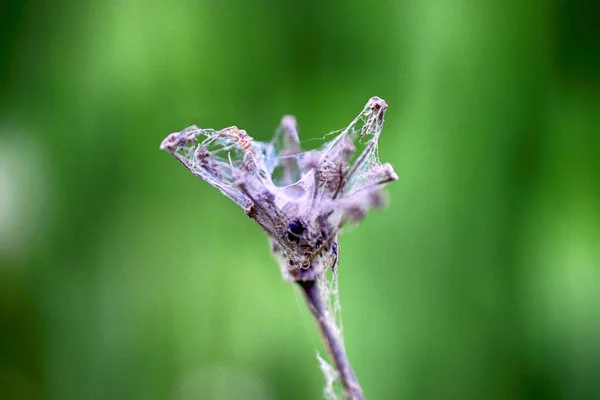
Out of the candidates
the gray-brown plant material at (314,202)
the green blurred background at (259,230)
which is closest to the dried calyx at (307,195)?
the gray-brown plant material at (314,202)

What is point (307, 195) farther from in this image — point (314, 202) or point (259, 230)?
point (259, 230)

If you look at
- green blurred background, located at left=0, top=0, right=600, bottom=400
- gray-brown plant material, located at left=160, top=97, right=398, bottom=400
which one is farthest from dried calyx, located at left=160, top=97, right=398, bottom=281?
green blurred background, located at left=0, top=0, right=600, bottom=400

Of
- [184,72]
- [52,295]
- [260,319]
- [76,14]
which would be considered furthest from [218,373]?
[76,14]

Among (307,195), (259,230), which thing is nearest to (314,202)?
(307,195)

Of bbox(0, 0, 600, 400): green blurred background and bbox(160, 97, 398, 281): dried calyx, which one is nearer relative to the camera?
bbox(160, 97, 398, 281): dried calyx

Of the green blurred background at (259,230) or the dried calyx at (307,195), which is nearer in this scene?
the dried calyx at (307,195)

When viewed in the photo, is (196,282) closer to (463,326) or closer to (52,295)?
(52,295)

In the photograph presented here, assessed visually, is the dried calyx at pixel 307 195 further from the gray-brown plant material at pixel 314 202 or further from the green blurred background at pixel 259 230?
the green blurred background at pixel 259 230

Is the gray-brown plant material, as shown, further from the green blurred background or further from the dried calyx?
the green blurred background
